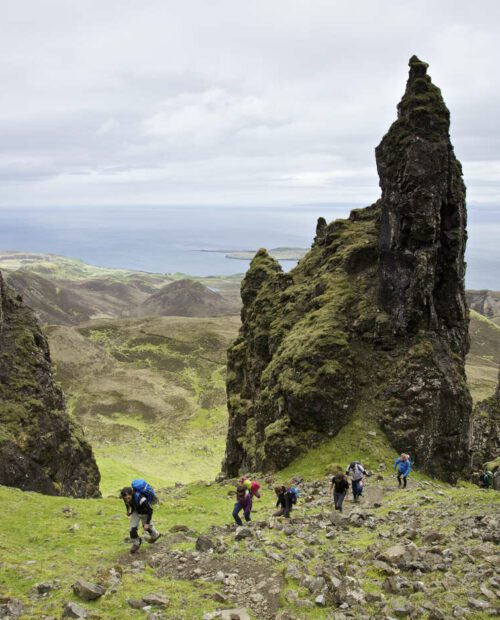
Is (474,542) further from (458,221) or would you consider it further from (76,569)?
(458,221)

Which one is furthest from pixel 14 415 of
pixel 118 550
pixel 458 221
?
pixel 458 221

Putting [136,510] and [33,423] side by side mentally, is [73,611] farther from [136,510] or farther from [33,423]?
[33,423]

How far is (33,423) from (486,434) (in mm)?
50347

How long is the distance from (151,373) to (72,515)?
10591 cm

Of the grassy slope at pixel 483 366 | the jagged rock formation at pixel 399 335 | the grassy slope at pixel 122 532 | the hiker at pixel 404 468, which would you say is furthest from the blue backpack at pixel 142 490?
the grassy slope at pixel 483 366

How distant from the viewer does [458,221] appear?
44219 mm

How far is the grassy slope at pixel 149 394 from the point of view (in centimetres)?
7888

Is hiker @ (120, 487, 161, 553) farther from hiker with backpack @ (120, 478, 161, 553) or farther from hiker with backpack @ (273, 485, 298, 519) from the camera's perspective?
hiker with backpack @ (273, 485, 298, 519)

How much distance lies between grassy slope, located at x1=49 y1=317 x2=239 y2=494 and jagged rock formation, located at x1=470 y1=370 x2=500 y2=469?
121 ft

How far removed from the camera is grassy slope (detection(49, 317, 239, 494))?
7888cm

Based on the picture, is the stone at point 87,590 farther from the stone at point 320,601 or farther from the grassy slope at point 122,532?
the stone at point 320,601

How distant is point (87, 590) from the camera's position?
15.0m

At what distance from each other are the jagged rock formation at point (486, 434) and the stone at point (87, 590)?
50270 mm

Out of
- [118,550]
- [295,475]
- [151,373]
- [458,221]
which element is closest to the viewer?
[118,550]
